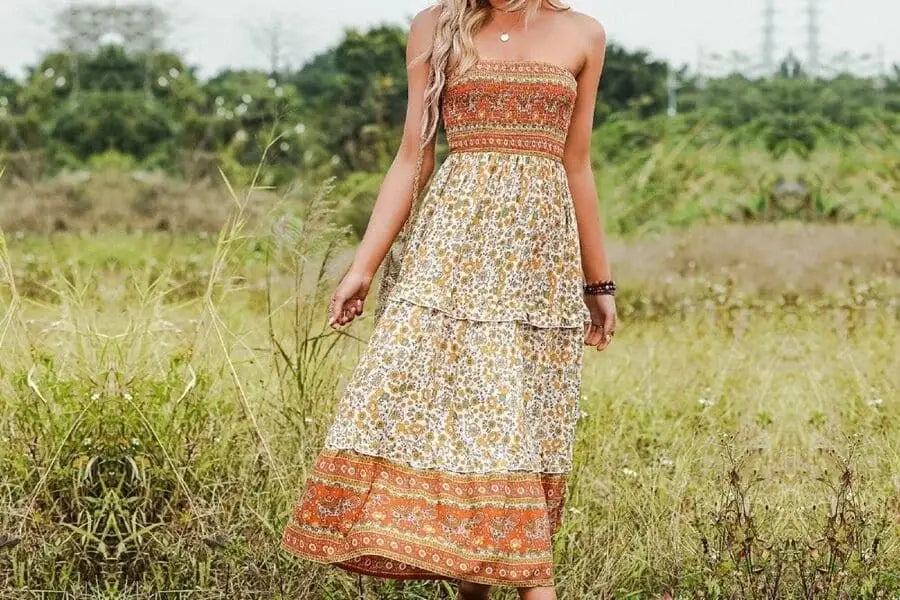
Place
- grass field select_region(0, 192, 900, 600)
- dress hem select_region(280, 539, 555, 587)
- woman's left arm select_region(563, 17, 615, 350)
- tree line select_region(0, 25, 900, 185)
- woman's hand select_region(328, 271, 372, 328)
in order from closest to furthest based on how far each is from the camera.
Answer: dress hem select_region(280, 539, 555, 587), woman's hand select_region(328, 271, 372, 328), woman's left arm select_region(563, 17, 615, 350), grass field select_region(0, 192, 900, 600), tree line select_region(0, 25, 900, 185)

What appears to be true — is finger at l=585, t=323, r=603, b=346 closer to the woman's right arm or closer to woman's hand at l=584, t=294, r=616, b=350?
woman's hand at l=584, t=294, r=616, b=350

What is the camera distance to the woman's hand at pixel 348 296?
2859 mm

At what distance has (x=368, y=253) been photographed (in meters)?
2.88

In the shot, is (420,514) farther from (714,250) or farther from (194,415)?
(714,250)

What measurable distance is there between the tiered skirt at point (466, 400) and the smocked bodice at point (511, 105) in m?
0.05

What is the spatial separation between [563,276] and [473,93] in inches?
21.4

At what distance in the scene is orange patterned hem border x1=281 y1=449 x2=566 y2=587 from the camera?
2.61 metres

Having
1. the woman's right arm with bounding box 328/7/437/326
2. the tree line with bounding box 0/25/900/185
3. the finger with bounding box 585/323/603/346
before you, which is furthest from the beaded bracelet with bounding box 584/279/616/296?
the tree line with bounding box 0/25/900/185

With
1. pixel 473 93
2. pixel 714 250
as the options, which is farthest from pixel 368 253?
pixel 714 250

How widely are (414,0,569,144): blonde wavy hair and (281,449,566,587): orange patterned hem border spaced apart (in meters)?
0.92

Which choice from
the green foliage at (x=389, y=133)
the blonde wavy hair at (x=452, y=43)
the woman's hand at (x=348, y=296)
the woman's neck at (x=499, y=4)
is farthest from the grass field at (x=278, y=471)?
the green foliage at (x=389, y=133)

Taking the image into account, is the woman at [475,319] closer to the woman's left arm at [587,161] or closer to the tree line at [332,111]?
the woman's left arm at [587,161]

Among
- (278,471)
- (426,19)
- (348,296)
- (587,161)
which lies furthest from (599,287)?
(278,471)

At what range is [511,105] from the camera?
2.88m
